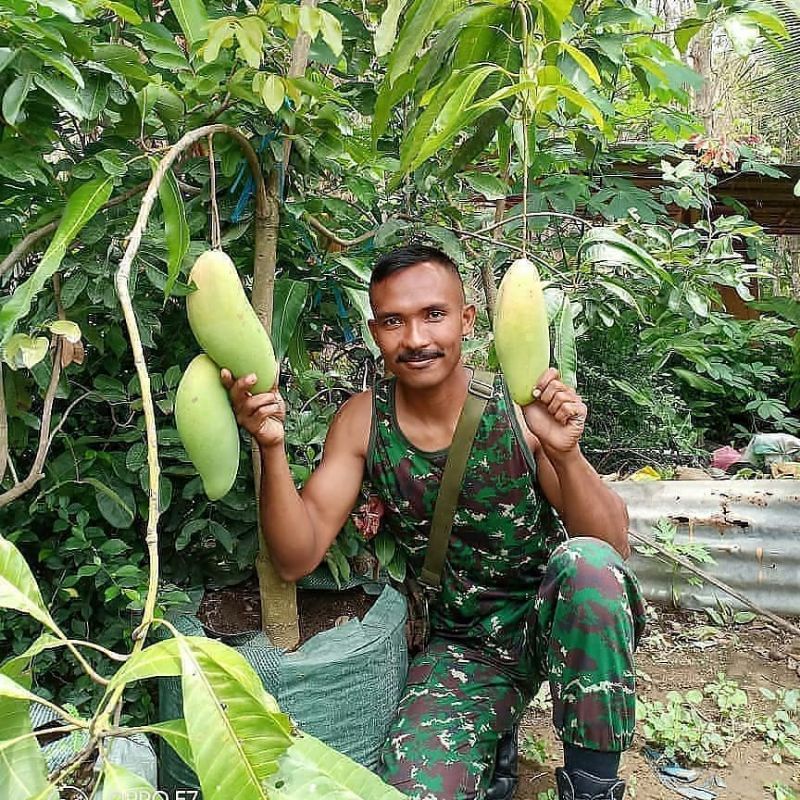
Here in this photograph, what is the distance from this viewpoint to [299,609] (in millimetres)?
1800

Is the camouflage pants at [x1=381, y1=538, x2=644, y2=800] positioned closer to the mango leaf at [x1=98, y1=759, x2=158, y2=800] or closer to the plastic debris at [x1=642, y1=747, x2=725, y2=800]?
the plastic debris at [x1=642, y1=747, x2=725, y2=800]

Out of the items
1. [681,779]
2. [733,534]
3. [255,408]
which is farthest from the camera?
[733,534]

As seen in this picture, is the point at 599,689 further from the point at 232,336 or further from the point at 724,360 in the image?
the point at 724,360

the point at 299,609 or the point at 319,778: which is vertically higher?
the point at 319,778

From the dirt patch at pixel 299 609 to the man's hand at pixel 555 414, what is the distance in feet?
1.97

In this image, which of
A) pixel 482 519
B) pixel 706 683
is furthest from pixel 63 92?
pixel 706 683

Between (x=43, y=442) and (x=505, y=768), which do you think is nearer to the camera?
(x=43, y=442)

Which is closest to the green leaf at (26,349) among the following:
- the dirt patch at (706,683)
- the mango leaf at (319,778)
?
the mango leaf at (319,778)

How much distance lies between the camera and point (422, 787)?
1577mm

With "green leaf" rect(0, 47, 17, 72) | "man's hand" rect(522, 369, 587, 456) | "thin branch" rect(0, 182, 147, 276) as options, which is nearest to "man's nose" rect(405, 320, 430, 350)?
"man's hand" rect(522, 369, 587, 456)

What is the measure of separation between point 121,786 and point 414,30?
35.2 inches

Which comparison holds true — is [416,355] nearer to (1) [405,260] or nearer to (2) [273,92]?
(1) [405,260]

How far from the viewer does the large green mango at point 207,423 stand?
1.08 meters

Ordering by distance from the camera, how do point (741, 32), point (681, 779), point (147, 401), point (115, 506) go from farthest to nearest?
point (681, 779)
point (115, 506)
point (741, 32)
point (147, 401)
